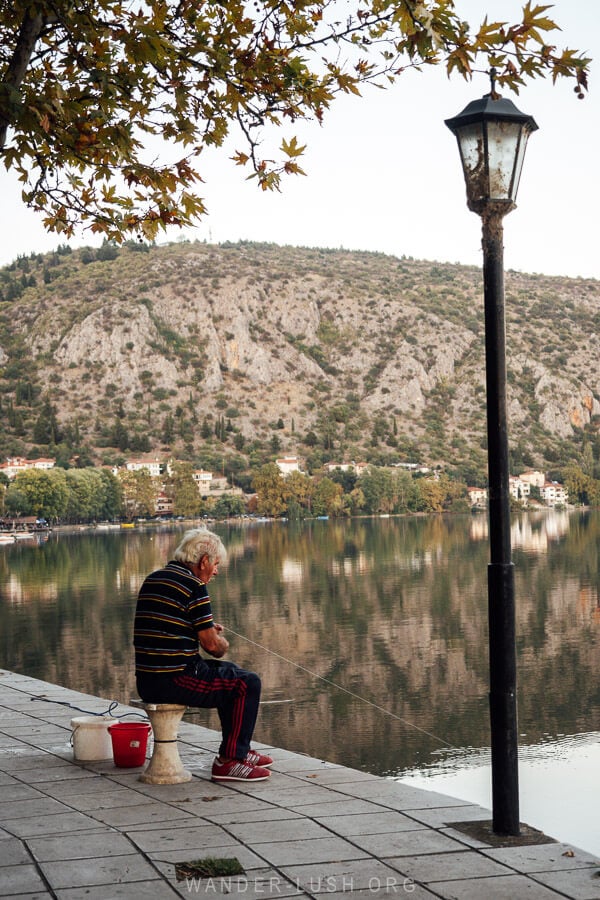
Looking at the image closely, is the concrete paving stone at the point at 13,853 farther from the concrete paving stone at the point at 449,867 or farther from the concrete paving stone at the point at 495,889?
the concrete paving stone at the point at 495,889

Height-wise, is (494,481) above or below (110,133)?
below

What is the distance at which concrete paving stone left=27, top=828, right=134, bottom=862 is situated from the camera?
166 inches

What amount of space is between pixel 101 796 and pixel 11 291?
15019cm

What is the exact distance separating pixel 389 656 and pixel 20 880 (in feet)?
52.6

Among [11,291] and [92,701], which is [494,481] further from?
[11,291]

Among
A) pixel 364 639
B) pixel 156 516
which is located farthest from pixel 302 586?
pixel 156 516

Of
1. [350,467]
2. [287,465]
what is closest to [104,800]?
[287,465]

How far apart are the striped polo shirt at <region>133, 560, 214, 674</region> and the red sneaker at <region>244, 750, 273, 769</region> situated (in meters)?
0.62

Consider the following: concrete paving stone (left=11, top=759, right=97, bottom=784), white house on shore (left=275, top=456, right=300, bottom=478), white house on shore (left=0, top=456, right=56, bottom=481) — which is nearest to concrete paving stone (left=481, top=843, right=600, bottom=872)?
concrete paving stone (left=11, top=759, right=97, bottom=784)

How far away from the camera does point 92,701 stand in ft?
27.5

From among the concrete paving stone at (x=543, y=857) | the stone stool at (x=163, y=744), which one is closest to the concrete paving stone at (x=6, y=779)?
the stone stool at (x=163, y=744)

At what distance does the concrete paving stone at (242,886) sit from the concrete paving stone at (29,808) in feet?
3.73

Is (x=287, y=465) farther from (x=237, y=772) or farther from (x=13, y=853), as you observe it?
(x=13, y=853)

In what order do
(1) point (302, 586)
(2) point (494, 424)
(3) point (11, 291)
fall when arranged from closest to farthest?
(2) point (494, 424), (1) point (302, 586), (3) point (11, 291)
